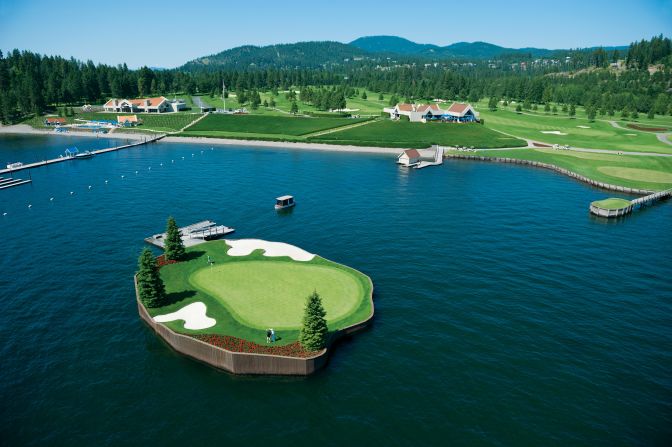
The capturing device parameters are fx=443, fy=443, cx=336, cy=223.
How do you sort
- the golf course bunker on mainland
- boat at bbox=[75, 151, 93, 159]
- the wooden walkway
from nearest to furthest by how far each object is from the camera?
1. the golf course bunker on mainland
2. the wooden walkway
3. boat at bbox=[75, 151, 93, 159]

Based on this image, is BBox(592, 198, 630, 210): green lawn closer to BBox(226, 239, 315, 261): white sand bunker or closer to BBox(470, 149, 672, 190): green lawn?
BBox(470, 149, 672, 190): green lawn

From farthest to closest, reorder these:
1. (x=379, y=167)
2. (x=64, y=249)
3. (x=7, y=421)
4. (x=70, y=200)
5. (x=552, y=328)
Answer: (x=379, y=167)
(x=70, y=200)
(x=64, y=249)
(x=552, y=328)
(x=7, y=421)

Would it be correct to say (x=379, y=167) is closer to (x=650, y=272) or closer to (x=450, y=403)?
(x=650, y=272)

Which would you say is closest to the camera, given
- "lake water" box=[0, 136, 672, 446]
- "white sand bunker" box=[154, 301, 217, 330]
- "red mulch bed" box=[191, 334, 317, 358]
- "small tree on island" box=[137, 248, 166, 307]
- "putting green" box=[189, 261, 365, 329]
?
"lake water" box=[0, 136, 672, 446]

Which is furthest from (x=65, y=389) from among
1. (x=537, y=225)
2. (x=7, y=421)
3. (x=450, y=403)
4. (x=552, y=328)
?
(x=537, y=225)

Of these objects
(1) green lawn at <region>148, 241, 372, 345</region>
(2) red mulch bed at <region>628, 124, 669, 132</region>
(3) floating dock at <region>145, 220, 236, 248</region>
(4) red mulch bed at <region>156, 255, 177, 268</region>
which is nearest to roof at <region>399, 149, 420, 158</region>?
(3) floating dock at <region>145, 220, 236, 248</region>

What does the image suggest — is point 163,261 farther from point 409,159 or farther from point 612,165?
point 612,165

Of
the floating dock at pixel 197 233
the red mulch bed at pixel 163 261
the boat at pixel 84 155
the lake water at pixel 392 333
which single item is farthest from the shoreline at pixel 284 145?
the red mulch bed at pixel 163 261
